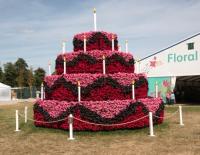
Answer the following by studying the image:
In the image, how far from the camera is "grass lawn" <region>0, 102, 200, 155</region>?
13.3 m

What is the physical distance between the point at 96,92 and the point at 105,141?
11.3ft

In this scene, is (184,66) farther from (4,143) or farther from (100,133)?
(4,143)

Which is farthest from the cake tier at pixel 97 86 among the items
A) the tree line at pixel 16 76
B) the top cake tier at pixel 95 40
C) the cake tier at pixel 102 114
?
the tree line at pixel 16 76

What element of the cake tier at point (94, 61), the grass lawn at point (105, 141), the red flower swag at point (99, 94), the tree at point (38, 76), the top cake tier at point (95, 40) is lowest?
the grass lawn at point (105, 141)

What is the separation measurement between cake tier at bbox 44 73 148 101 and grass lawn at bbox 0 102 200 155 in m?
1.88

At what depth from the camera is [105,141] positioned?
1534 cm

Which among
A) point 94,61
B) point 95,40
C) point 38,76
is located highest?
point 38,76

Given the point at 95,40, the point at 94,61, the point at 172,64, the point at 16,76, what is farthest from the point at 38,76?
the point at 94,61

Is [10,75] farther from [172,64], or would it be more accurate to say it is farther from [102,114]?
[102,114]

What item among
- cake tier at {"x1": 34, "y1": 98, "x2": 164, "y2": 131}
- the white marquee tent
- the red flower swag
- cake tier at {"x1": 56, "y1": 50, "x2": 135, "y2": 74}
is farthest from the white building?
the white marquee tent

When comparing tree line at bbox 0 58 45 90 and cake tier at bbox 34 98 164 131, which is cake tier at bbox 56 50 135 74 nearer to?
cake tier at bbox 34 98 164 131

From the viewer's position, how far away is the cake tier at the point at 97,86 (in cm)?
1803

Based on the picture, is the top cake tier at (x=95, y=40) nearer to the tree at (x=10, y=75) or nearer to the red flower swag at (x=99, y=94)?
the red flower swag at (x=99, y=94)

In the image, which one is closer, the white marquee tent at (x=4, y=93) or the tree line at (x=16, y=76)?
the white marquee tent at (x=4, y=93)
